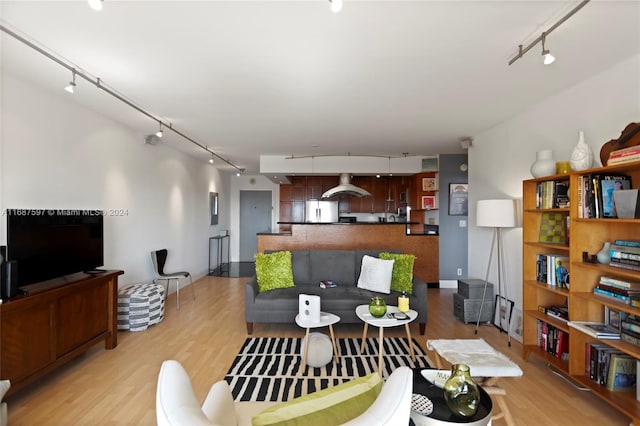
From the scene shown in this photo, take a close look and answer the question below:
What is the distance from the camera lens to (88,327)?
2.97 m

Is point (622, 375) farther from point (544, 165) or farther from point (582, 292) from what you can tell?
point (544, 165)

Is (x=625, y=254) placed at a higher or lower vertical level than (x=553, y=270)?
higher

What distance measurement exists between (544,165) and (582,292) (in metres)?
1.15

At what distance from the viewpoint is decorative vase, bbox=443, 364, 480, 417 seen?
144 centimetres

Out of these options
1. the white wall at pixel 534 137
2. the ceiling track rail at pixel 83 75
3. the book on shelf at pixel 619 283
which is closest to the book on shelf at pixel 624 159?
the white wall at pixel 534 137

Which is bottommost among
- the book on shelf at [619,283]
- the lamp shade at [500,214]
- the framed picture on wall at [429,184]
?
the book on shelf at [619,283]

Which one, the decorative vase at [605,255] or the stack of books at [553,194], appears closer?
the decorative vase at [605,255]

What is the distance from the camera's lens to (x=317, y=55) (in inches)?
93.2

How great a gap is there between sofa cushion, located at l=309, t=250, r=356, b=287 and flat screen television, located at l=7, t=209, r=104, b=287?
249 centimetres

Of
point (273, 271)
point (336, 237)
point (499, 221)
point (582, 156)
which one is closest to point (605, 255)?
point (582, 156)

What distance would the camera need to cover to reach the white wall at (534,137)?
2.50 meters

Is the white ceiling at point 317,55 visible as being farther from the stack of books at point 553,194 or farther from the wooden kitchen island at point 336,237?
the wooden kitchen island at point 336,237

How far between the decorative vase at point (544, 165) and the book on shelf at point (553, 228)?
0.41m

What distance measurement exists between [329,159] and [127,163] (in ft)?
11.5
